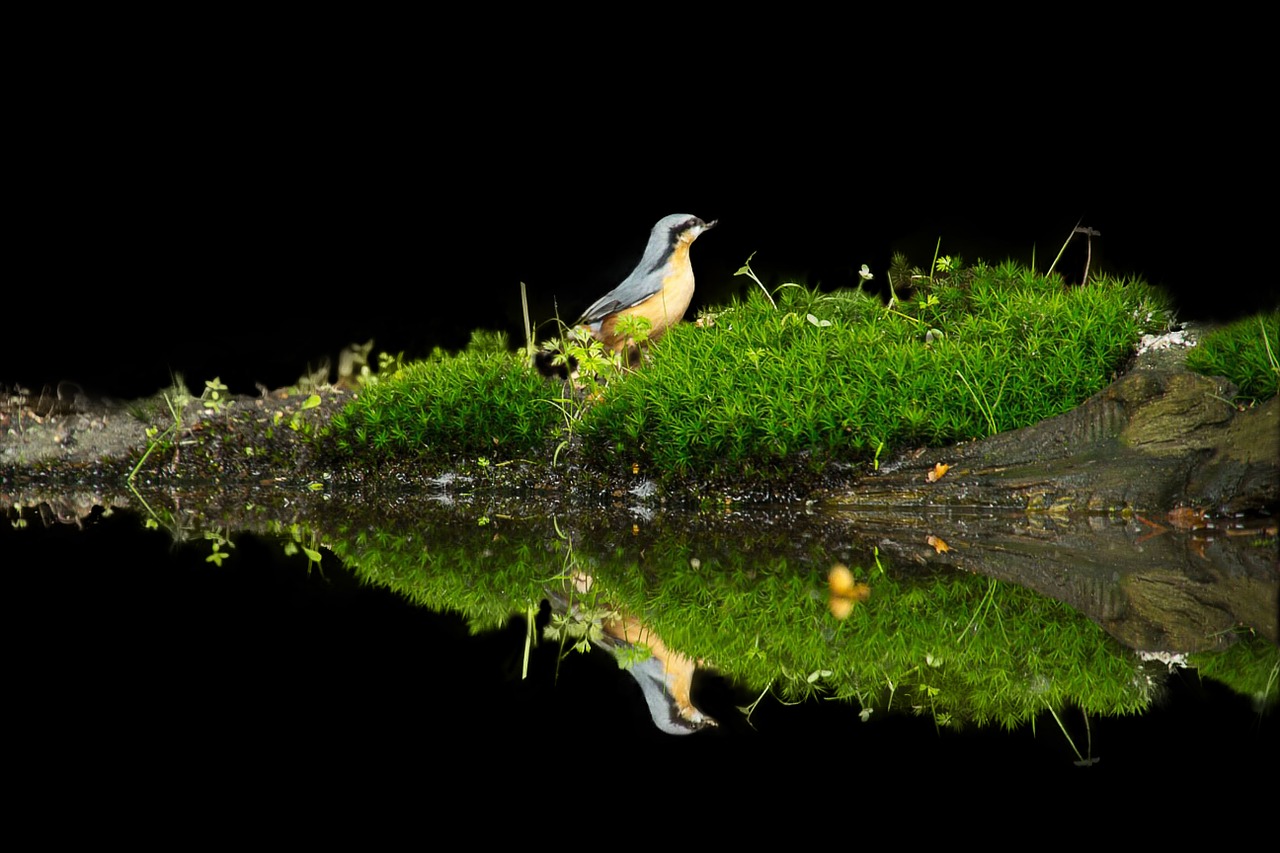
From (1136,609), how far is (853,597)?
0.93 meters

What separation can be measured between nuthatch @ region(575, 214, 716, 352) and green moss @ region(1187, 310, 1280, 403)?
126 inches

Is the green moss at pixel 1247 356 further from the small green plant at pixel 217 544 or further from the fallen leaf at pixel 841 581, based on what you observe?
the small green plant at pixel 217 544

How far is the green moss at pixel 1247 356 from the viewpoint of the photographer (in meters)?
5.57

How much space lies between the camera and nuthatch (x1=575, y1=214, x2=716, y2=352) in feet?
24.5

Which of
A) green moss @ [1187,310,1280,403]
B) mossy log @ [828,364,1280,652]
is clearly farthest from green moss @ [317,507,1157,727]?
green moss @ [1187,310,1280,403]

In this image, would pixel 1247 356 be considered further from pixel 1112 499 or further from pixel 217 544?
pixel 217 544

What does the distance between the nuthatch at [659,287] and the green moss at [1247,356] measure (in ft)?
10.5

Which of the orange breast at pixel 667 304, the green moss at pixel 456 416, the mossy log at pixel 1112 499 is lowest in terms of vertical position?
the mossy log at pixel 1112 499

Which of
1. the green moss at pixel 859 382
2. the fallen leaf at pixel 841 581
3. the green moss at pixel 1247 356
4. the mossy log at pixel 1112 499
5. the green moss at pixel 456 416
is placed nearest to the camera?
the fallen leaf at pixel 841 581

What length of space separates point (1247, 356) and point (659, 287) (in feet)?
11.6

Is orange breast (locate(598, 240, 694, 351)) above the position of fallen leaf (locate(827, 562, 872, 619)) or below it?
above

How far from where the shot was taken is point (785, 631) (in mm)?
3621

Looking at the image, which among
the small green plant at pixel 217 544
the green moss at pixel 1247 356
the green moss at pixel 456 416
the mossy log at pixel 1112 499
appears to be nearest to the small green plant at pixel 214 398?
the green moss at pixel 456 416

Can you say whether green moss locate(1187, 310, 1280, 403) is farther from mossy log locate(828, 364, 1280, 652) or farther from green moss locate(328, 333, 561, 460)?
green moss locate(328, 333, 561, 460)
